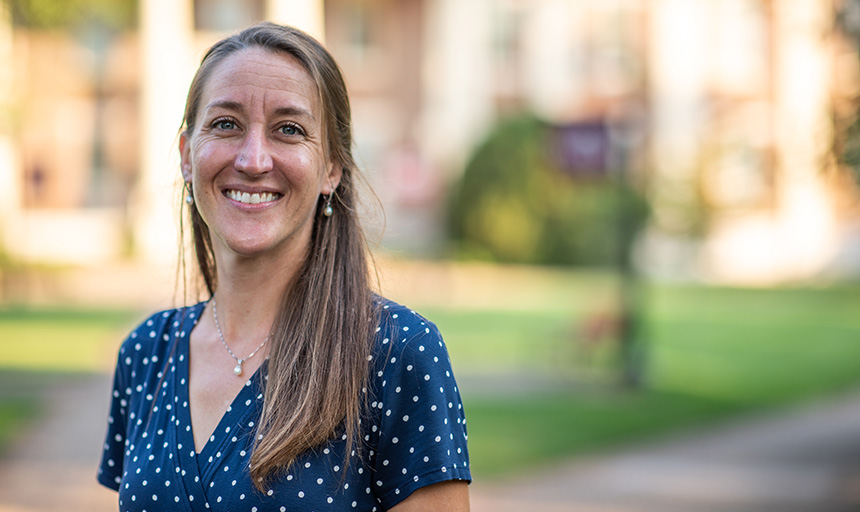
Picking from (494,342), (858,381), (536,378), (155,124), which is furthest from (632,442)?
(155,124)

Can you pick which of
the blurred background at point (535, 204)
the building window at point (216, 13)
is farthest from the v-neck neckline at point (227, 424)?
the building window at point (216, 13)

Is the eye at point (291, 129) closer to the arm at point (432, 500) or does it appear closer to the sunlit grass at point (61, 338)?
the arm at point (432, 500)

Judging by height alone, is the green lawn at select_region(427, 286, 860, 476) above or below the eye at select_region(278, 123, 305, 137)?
below

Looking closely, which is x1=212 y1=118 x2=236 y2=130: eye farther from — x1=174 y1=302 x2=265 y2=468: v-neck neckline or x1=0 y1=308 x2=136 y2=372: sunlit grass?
x1=0 y1=308 x2=136 y2=372: sunlit grass

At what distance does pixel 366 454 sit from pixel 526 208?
2946 centimetres

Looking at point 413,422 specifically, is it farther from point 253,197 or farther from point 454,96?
point 454,96

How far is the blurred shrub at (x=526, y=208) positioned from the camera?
30.9 metres

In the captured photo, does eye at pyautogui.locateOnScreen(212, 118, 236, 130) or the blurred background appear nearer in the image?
eye at pyautogui.locateOnScreen(212, 118, 236, 130)

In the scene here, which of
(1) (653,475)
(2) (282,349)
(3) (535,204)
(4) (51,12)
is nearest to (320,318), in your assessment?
(2) (282,349)

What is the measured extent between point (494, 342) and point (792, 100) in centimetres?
2181

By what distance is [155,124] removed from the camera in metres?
29.3

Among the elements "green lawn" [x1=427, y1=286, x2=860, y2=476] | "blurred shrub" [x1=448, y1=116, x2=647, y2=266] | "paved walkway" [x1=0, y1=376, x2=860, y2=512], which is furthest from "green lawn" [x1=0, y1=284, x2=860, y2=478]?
"blurred shrub" [x1=448, y1=116, x2=647, y2=266]

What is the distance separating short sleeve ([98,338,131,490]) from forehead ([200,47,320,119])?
2.53ft

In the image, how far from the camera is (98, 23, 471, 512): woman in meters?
2.21
